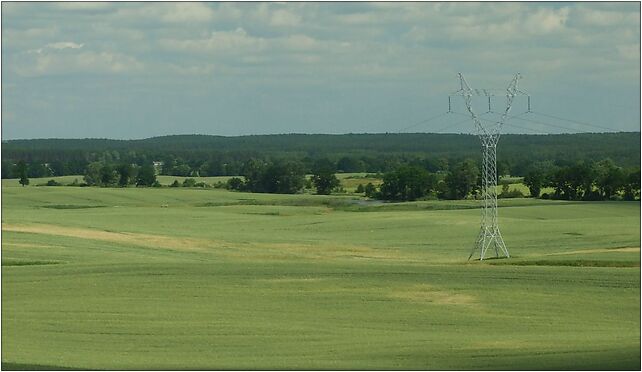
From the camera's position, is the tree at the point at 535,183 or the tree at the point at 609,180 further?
the tree at the point at 535,183

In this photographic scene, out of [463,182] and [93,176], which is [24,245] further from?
[93,176]

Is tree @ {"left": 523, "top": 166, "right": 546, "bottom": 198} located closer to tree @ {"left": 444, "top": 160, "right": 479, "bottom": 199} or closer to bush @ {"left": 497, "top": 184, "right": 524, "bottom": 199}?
bush @ {"left": 497, "top": 184, "right": 524, "bottom": 199}

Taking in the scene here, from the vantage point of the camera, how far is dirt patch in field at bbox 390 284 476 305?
3516 centimetres

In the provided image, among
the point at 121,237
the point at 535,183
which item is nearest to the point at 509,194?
the point at 535,183

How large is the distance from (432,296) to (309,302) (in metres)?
3.72

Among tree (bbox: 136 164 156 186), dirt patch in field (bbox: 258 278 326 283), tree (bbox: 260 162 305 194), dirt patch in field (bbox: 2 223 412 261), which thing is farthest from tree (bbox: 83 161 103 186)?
dirt patch in field (bbox: 258 278 326 283)

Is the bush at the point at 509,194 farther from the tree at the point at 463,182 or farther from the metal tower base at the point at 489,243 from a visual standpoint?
the metal tower base at the point at 489,243

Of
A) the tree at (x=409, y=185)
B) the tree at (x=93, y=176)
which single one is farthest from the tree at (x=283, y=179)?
the tree at (x=93, y=176)

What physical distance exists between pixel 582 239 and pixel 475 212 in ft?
71.7

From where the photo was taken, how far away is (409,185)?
346ft

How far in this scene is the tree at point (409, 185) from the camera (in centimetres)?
10500

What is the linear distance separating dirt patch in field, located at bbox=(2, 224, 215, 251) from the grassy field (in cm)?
17

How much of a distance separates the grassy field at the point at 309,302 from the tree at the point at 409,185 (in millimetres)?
39105

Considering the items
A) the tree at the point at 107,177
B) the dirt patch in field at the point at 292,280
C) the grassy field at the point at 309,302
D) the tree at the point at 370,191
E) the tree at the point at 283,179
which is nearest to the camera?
the grassy field at the point at 309,302
